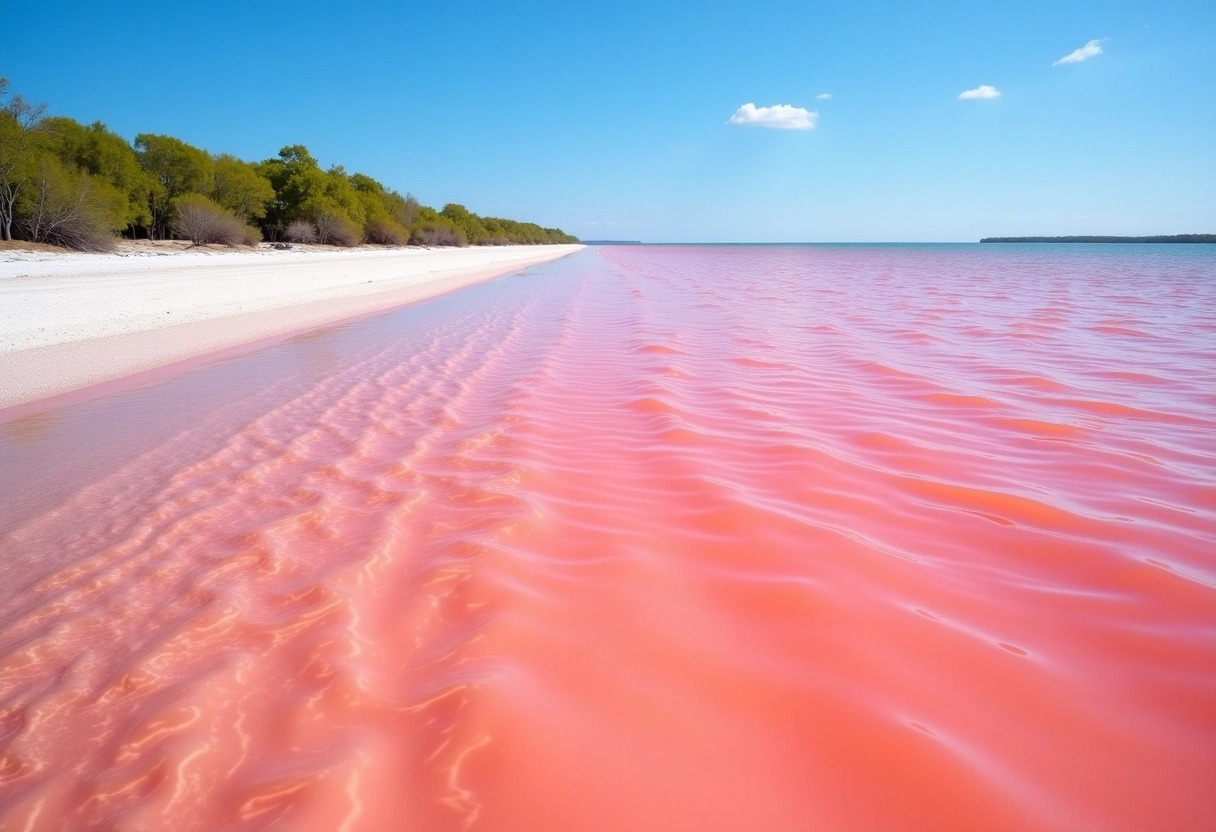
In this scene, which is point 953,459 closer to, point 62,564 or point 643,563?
point 643,563

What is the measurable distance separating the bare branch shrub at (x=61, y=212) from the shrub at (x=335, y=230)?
22.2 m

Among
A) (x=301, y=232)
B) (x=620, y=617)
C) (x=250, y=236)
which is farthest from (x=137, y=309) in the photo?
(x=301, y=232)

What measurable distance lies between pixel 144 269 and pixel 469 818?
67.1 ft

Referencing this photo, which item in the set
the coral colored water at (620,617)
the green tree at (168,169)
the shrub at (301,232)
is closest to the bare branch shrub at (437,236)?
the shrub at (301,232)

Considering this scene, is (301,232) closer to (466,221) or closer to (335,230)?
(335,230)

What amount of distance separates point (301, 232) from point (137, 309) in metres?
36.9

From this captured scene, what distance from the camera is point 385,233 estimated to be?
55.5m

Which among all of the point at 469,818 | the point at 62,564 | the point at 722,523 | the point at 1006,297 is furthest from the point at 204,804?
the point at 1006,297

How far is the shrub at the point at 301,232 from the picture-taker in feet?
139

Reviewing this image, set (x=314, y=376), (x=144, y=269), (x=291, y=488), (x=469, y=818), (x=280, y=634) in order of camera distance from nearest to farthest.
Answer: (x=469, y=818) → (x=280, y=634) → (x=291, y=488) → (x=314, y=376) → (x=144, y=269)

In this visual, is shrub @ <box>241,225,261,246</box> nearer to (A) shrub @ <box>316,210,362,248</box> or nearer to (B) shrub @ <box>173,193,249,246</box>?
(B) shrub @ <box>173,193,249,246</box>

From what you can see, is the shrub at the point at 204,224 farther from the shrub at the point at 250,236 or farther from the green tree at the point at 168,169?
the green tree at the point at 168,169

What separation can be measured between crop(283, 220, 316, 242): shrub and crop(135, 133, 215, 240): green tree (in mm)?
6525

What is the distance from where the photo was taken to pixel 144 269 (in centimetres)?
1650
